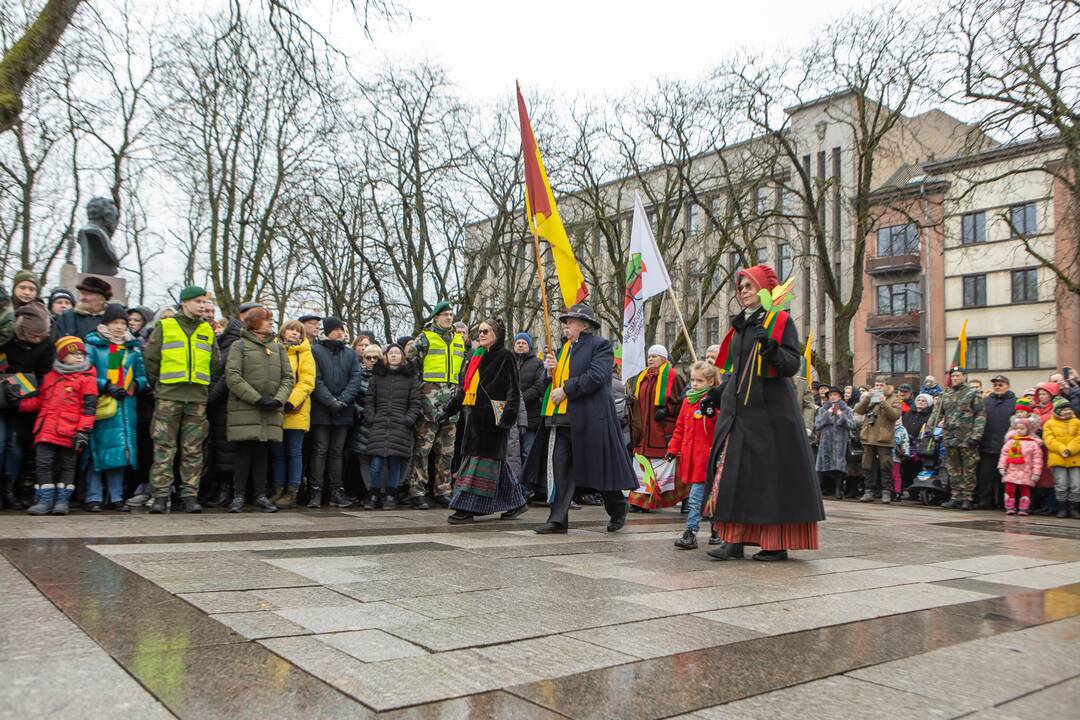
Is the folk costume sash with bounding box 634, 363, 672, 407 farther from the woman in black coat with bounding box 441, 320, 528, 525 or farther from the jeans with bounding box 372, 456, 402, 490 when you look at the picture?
the jeans with bounding box 372, 456, 402, 490

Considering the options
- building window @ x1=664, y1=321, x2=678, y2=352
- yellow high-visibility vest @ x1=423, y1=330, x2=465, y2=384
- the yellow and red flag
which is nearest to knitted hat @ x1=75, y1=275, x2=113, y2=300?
yellow high-visibility vest @ x1=423, y1=330, x2=465, y2=384

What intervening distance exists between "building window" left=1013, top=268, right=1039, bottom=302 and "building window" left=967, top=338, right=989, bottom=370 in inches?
111

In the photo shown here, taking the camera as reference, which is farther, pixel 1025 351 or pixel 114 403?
pixel 1025 351

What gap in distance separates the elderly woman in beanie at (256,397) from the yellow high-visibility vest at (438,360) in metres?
1.61

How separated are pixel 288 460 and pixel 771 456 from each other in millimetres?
5397

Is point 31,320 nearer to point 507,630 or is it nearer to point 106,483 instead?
point 106,483

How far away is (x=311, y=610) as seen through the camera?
432 cm

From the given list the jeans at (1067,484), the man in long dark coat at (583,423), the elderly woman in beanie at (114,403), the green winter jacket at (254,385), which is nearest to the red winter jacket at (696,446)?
the man in long dark coat at (583,423)

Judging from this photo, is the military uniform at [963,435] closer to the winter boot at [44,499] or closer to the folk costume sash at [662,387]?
the folk costume sash at [662,387]

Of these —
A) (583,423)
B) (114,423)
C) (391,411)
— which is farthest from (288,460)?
(583,423)

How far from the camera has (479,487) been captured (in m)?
8.77

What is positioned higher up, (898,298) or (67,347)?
(898,298)

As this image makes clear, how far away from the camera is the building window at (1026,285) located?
4682cm

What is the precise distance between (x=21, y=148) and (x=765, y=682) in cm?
2877
